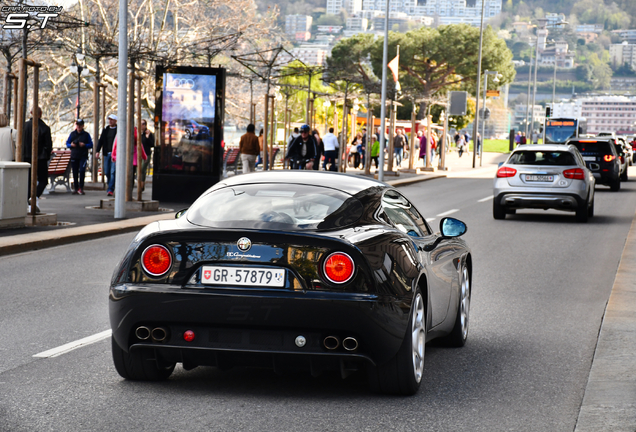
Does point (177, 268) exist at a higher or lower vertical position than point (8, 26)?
lower

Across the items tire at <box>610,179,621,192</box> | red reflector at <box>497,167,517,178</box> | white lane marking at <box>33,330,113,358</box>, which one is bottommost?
tire at <box>610,179,621,192</box>

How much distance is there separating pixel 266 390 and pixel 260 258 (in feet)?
2.96

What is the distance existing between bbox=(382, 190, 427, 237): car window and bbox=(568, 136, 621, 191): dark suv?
80.5ft

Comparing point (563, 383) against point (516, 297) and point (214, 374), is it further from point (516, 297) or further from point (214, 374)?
point (516, 297)

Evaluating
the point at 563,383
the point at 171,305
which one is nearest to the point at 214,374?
the point at 171,305

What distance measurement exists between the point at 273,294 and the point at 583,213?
50.2 feet

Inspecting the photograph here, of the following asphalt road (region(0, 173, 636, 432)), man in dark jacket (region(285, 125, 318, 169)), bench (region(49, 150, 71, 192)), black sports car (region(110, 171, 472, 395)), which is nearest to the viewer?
asphalt road (region(0, 173, 636, 432))

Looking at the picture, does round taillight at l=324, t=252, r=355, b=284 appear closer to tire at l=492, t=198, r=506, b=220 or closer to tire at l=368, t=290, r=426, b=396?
tire at l=368, t=290, r=426, b=396

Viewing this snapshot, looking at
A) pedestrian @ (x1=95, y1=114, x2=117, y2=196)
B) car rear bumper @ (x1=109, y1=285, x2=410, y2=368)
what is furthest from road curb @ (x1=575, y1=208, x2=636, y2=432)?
pedestrian @ (x1=95, y1=114, x2=117, y2=196)

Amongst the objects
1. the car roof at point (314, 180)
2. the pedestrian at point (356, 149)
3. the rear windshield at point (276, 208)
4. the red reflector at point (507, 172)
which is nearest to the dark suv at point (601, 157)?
the red reflector at point (507, 172)

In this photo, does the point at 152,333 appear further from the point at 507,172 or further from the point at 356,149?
the point at 356,149

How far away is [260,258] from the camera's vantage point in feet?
16.8

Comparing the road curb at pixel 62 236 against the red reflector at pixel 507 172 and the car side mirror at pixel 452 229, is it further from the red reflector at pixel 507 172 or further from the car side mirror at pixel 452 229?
the car side mirror at pixel 452 229

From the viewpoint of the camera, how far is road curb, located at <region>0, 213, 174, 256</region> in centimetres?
1297
